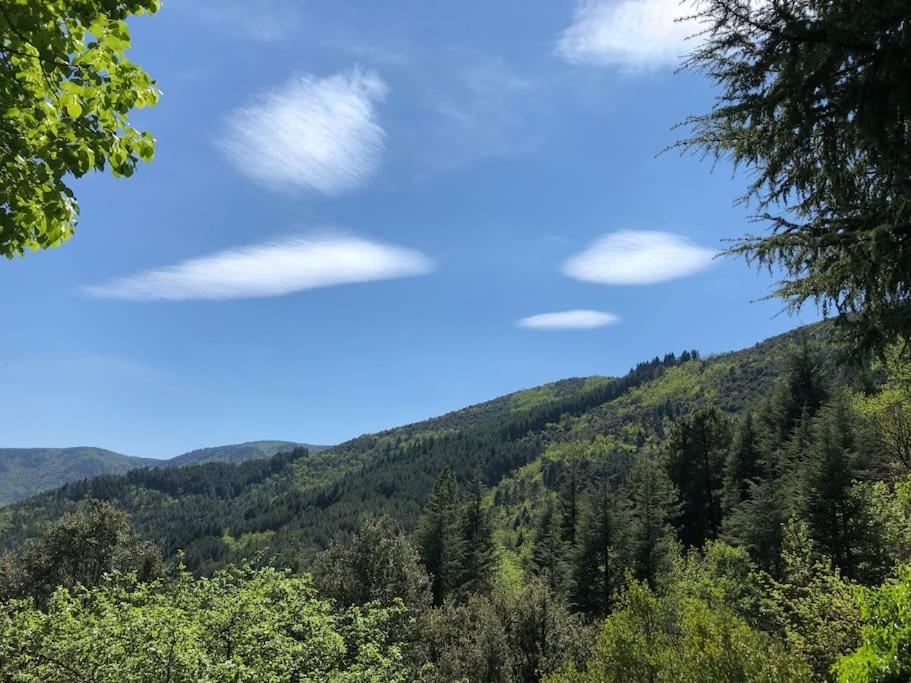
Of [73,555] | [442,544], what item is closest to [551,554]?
[442,544]

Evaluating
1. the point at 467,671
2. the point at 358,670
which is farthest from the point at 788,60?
the point at 467,671

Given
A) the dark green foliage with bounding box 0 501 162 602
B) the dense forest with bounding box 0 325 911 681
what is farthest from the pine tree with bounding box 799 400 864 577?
the dark green foliage with bounding box 0 501 162 602

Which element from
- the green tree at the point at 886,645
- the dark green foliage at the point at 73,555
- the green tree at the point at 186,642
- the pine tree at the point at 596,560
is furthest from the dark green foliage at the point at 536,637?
the dark green foliage at the point at 73,555

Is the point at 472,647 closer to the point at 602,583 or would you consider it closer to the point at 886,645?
the point at 886,645

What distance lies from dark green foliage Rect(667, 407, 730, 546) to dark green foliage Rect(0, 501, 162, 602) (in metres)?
49.7

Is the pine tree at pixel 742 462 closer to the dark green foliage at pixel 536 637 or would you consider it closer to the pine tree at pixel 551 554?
the pine tree at pixel 551 554

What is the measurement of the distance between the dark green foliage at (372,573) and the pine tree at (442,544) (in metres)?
15.2

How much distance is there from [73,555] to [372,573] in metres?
23.6

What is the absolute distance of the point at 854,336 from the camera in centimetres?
717

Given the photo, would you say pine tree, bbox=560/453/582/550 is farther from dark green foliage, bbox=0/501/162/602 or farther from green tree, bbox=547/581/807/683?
dark green foliage, bbox=0/501/162/602

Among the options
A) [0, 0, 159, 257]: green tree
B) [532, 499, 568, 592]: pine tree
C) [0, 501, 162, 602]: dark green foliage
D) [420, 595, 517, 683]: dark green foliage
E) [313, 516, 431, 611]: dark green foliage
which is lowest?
[532, 499, 568, 592]: pine tree

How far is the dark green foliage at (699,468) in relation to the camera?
168ft

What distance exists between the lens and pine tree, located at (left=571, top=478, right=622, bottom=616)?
42.9 metres

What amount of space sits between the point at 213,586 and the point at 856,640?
2137 centimetres
